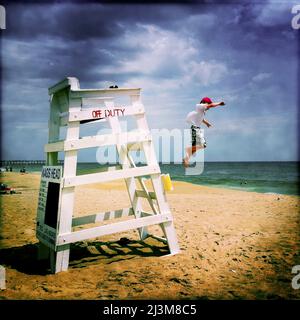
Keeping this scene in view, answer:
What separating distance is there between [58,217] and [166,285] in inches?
59.5

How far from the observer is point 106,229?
408 centimetres

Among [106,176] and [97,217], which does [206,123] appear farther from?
[97,217]

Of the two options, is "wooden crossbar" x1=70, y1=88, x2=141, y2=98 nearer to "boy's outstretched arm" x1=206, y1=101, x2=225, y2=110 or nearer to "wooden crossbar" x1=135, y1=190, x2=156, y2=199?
"boy's outstretched arm" x1=206, y1=101, x2=225, y2=110

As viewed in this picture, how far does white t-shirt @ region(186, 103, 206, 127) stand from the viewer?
4.89m

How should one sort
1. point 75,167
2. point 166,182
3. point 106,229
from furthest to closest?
1. point 166,182
2. point 106,229
3. point 75,167

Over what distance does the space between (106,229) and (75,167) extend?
889 millimetres

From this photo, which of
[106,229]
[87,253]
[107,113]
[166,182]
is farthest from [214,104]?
[87,253]

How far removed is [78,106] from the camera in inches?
158

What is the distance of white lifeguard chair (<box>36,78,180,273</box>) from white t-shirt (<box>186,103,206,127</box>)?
1048 mm

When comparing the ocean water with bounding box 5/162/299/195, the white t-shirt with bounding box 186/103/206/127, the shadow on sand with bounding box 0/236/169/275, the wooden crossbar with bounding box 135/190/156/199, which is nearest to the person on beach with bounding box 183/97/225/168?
the white t-shirt with bounding box 186/103/206/127

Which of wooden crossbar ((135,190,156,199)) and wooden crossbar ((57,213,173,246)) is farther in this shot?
wooden crossbar ((135,190,156,199))
